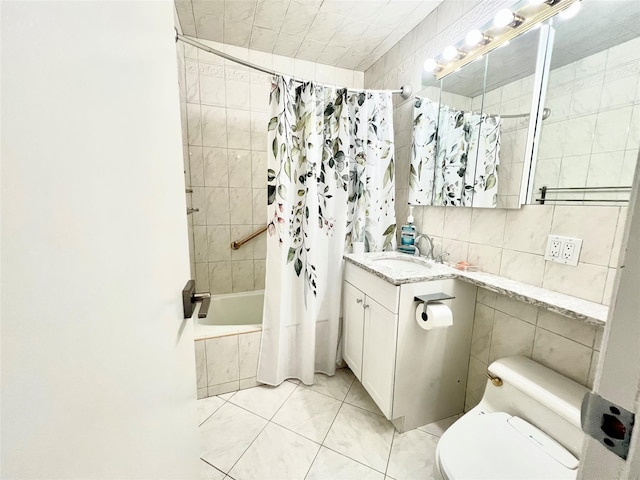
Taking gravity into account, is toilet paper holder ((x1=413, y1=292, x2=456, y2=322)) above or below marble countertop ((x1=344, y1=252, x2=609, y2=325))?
below

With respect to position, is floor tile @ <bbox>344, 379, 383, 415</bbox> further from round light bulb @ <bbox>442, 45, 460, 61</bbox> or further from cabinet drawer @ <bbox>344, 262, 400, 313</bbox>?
round light bulb @ <bbox>442, 45, 460, 61</bbox>

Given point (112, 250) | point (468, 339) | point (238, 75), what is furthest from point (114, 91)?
point (238, 75)

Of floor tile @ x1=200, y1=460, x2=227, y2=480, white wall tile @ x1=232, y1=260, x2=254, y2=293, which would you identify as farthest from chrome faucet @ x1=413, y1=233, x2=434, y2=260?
floor tile @ x1=200, y1=460, x2=227, y2=480

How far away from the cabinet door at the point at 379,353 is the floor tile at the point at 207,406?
921 mm

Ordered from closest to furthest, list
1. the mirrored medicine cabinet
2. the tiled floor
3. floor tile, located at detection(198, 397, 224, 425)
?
the mirrored medicine cabinet < the tiled floor < floor tile, located at detection(198, 397, 224, 425)

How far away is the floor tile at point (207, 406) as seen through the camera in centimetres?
151

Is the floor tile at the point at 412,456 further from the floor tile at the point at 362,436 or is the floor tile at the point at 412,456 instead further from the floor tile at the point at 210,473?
the floor tile at the point at 210,473

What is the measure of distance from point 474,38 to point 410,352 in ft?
5.44

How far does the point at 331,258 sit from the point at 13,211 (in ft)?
5.29

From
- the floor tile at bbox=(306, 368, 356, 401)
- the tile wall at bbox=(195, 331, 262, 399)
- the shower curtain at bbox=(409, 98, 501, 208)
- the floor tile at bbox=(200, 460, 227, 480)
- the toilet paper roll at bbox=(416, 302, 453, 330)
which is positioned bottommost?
the floor tile at bbox=(200, 460, 227, 480)

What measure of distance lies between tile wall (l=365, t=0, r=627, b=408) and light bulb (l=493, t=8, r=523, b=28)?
0.10 m

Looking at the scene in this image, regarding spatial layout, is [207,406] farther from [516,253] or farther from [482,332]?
[516,253]

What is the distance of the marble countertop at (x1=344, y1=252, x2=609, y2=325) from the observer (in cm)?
89

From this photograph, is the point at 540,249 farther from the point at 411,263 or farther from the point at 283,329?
the point at 283,329
